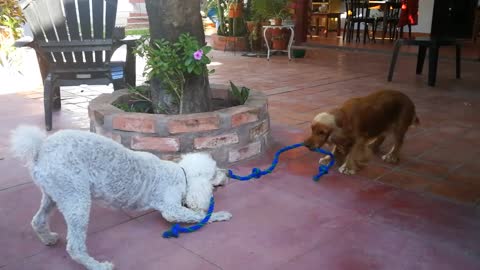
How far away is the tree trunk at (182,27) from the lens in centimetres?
277

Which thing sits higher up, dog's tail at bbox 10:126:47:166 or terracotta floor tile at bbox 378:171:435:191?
dog's tail at bbox 10:126:47:166

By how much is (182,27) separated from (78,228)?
4.92 ft

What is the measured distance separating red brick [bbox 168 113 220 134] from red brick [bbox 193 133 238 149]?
61 mm

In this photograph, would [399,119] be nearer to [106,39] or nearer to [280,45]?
[106,39]

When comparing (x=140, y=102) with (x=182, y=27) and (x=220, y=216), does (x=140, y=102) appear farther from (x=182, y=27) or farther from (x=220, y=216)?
(x=220, y=216)

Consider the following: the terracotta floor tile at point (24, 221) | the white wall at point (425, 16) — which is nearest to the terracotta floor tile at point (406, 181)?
the terracotta floor tile at point (24, 221)

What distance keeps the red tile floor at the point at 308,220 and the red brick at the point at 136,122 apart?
550 mm

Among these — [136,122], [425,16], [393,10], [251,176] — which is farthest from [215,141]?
[425,16]

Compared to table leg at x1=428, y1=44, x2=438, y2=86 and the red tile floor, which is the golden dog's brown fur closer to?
the red tile floor

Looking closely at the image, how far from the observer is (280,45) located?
26.7ft

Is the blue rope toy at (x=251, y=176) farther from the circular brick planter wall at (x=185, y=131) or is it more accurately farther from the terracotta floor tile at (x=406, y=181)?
the terracotta floor tile at (x=406, y=181)

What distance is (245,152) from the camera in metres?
2.89

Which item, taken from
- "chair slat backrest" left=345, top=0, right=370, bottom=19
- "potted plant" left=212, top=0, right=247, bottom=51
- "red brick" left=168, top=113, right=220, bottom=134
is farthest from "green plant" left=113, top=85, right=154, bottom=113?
"chair slat backrest" left=345, top=0, right=370, bottom=19

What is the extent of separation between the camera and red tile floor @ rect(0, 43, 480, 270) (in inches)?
72.5
